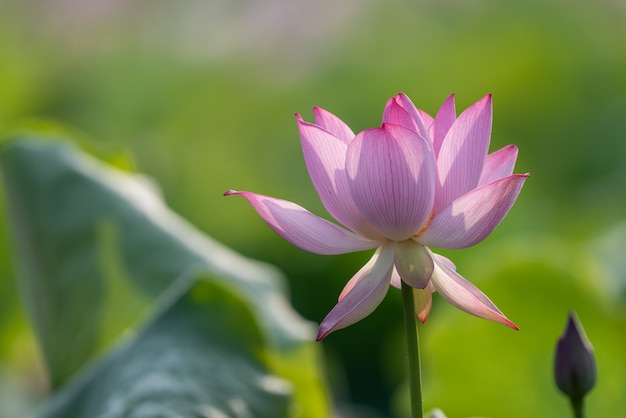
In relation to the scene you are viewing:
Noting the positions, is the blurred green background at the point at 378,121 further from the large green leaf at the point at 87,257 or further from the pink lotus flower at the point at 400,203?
the pink lotus flower at the point at 400,203

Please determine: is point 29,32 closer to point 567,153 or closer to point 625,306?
point 567,153

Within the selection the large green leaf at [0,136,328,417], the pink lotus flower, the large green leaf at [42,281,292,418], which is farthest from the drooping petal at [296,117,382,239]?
the large green leaf at [0,136,328,417]

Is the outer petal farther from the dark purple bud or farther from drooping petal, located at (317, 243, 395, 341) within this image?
the dark purple bud

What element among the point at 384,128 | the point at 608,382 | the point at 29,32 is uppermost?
the point at 384,128

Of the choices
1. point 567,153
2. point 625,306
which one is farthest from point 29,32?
point 625,306

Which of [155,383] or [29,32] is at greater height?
[155,383]

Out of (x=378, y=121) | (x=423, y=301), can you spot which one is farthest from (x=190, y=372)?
(x=378, y=121)

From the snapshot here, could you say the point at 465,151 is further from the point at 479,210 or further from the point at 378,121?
the point at 378,121
